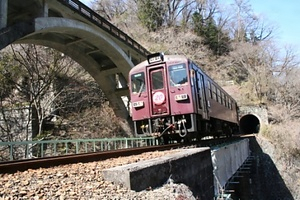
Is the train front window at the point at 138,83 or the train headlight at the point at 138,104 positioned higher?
the train front window at the point at 138,83

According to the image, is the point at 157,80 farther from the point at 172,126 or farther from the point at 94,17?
the point at 94,17

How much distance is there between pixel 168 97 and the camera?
9227 millimetres

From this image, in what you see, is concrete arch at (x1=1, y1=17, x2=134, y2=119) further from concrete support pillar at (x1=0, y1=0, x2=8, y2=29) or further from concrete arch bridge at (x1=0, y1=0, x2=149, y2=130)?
concrete support pillar at (x1=0, y1=0, x2=8, y2=29)

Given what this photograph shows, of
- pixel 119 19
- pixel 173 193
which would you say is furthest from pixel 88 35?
pixel 119 19

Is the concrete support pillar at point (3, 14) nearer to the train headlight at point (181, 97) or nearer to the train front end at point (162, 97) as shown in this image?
the train front end at point (162, 97)

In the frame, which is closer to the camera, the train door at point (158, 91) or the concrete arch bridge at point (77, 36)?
the train door at point (158, 91)

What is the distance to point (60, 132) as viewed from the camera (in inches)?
679

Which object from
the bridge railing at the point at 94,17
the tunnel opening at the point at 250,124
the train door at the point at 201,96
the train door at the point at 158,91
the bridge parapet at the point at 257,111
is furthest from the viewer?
the tunnel opening at the point at 250,124

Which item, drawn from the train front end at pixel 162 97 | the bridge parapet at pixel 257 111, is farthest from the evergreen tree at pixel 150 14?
the train front end at pixel 162 97

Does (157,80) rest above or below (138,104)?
above

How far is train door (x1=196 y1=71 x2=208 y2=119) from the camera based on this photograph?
9.39 meters

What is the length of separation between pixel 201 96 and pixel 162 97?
138cm

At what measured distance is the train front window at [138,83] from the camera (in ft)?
31.6

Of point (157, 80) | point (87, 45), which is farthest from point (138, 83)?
point (87, 45)
